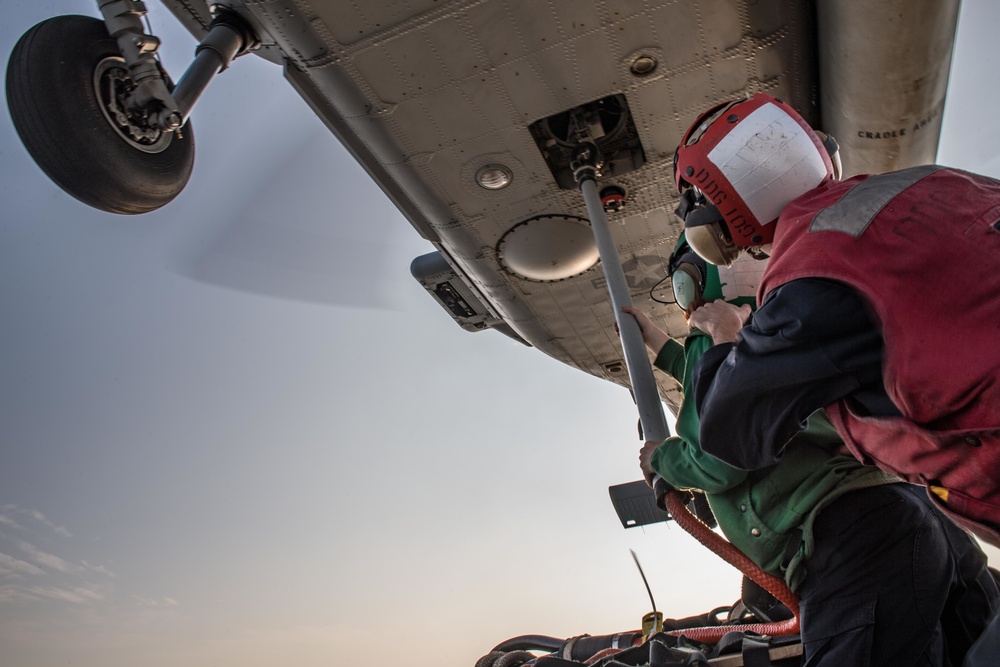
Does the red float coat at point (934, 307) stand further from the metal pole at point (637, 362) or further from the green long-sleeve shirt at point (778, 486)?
the metal pole at point (637, 362)

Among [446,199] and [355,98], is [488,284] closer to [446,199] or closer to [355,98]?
[446,199]

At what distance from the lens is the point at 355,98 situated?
3.39 m

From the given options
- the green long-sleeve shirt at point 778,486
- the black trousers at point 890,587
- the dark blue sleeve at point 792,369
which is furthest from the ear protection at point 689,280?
the dark blue sleeve at point 792,369

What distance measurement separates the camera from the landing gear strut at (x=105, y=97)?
313 centimetres

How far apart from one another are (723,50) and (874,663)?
8.97 feet

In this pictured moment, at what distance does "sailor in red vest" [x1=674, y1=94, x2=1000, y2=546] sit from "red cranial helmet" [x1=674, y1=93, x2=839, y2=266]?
6.0 inches

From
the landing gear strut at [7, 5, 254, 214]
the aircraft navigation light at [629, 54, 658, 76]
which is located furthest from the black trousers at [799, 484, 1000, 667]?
the landing gear strut at [7, 5, 254, 214]

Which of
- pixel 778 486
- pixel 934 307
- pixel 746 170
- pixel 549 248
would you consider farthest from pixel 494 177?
pixel 934 307

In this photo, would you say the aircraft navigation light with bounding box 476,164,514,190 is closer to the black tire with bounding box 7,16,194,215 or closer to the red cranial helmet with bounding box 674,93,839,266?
the black tire with bounding box 7,16,194,215

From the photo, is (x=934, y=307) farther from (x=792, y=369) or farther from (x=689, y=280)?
(x=689, y=280)

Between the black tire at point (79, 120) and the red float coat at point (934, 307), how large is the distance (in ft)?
11.2

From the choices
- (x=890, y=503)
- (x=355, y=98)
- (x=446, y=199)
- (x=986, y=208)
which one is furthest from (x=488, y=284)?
(x=986, y=208)

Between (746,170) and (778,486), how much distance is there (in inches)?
40.4

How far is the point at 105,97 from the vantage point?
3.36 m
